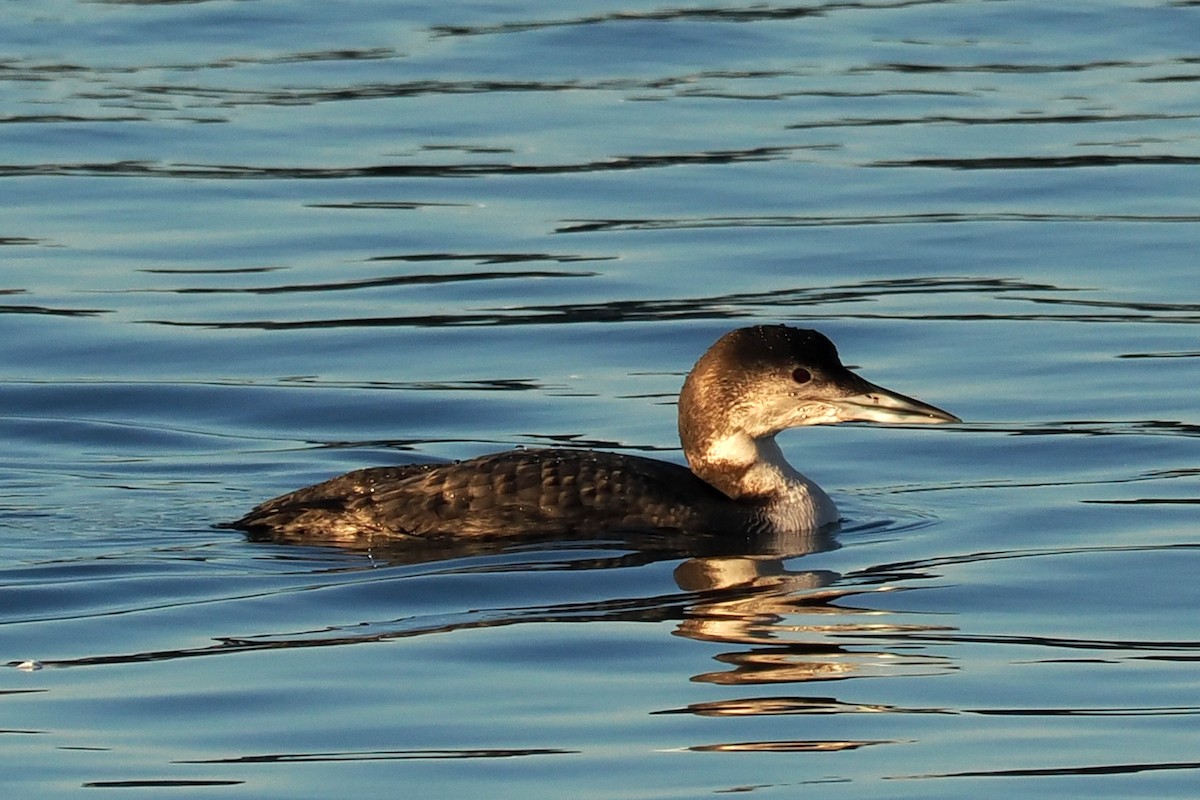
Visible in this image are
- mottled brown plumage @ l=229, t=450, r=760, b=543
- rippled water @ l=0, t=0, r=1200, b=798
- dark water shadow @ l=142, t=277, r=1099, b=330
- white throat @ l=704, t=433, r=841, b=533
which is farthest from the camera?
dark water shadow @ l=142, t=277, r=1099, b=330

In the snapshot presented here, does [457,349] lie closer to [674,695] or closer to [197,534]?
[197,534]

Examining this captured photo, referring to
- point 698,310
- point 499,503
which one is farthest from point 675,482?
point 698,310

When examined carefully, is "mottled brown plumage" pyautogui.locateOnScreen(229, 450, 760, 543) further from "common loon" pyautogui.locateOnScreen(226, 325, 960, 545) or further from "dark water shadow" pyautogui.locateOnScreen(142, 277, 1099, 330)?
"dark water shadow" pyautogui.locateOnScreen(142, 277, 1099, 330)

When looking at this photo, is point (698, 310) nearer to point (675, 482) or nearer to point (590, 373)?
point (590, 373)

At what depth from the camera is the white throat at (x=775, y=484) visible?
1071 cm

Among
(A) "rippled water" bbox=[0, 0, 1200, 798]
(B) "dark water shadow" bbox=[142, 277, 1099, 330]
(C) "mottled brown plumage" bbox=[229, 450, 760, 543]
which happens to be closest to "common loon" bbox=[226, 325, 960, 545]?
(C) "mottled brown plumage" bbox=[229, 450, 760, 543]

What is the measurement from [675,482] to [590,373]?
3082mm

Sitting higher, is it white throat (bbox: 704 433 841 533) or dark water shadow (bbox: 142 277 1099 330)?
dark water shadow (bbox: 142 277 1099 330)

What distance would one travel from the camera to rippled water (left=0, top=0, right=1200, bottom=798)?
7914 millimetres

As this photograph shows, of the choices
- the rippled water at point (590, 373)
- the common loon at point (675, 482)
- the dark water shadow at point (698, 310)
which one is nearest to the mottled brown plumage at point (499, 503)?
the common loon at point (675, 482)

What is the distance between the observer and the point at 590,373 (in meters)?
13.7

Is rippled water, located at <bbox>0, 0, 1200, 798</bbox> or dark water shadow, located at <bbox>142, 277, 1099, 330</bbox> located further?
dark water shadow, located at <bbox>142, 277, 1099, 330</bbox>

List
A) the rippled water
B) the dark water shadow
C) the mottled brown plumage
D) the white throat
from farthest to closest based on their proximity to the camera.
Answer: the dark water shadow
the white throat
the mottled brown plumage
the rippled water

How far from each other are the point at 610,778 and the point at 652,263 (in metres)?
8.75
